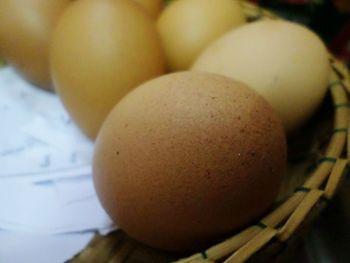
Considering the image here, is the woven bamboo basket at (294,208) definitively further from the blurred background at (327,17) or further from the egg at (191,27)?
the blurred background at (327,17)

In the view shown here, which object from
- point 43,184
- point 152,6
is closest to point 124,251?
point 43,184

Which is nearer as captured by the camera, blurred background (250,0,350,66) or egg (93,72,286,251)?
egg (93,72,286,251)

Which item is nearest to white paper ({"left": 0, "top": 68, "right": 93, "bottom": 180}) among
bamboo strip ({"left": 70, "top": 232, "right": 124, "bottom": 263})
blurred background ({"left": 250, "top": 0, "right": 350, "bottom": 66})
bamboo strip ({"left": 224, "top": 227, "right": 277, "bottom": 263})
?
bamboo strip ({"left": 70, "top": 232, "right": 124, "bottom": 263})

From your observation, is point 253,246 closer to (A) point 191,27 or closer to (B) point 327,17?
(A) point 191,27

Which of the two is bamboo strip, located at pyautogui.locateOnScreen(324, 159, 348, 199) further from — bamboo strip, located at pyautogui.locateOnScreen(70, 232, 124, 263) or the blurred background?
the blurred background

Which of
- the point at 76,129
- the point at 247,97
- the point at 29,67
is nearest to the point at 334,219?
the point at 247,97

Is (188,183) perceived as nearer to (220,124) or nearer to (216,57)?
(220,124)

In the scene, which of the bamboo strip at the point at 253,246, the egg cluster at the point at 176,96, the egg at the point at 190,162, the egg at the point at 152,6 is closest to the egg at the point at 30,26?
the egg cluster at the point at 176,96
